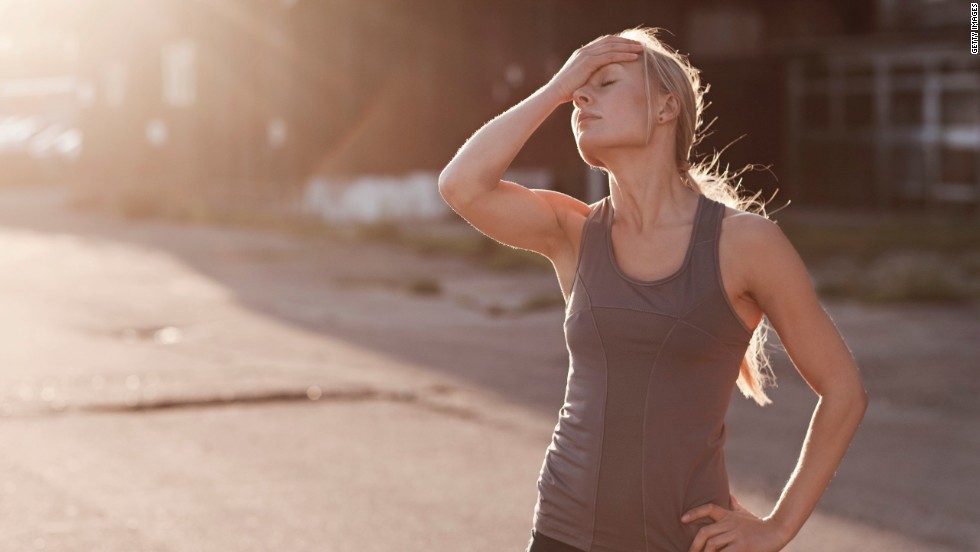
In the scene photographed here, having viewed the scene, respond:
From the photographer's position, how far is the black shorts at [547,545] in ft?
9.09

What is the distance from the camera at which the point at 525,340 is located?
1156 centimetres

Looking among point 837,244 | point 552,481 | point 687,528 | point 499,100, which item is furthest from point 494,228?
point 499,100

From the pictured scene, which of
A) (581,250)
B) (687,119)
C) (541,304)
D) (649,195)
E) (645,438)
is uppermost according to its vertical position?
(687,119)

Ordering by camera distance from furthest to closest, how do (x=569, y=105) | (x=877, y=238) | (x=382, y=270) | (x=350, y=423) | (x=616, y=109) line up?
(x=569, y=105), (x=877, y=238), (x=382, y=270), (x=350, y=423), (x=616, y=109)

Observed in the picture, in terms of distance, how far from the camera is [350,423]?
8.20 m

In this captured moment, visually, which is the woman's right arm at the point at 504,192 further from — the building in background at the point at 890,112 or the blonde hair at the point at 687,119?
the building in background at the point at 890,112

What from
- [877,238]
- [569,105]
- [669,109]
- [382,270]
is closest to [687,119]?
[669,109]

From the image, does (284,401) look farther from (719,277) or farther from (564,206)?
(719,277)

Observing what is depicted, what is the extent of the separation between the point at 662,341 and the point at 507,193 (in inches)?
22.9

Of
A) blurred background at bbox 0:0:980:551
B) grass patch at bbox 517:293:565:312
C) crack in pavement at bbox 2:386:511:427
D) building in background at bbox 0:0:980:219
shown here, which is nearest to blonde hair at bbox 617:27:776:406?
blurred background at bbox 0:0:980:551

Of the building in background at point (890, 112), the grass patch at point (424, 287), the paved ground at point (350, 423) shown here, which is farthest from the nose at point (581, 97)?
the building in background at point (890, 112)

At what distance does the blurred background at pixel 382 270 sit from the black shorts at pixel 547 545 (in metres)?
1.23

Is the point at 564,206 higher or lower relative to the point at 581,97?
lower

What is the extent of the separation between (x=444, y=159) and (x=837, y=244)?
854 cm
